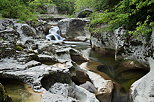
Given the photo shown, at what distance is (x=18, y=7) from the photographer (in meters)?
11.3

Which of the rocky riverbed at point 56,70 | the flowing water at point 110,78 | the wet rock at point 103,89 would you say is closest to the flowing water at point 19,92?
the flowing water at point 110,78

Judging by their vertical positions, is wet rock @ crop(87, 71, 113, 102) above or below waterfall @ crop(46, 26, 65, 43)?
below

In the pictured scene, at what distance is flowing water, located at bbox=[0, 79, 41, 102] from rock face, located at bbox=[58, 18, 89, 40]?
17.9m

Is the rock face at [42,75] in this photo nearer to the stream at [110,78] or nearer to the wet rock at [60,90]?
the wet rock at [60,90]

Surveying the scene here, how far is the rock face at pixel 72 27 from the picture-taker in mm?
22016

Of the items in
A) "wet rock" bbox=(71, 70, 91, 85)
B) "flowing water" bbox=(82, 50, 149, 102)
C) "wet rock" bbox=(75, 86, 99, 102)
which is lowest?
"flowing water" bbox=(82, 50, 149, 102)

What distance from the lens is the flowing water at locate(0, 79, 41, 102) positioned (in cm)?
333

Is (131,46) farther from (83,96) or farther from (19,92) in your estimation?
(19,92)

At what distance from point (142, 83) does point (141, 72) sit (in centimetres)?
270

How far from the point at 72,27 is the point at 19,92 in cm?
1945

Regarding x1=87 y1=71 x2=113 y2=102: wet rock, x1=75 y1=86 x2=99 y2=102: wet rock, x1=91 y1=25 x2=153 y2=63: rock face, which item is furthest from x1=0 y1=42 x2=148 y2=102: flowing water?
x1=75 y1=86 x2=99 y2=102: wet rock

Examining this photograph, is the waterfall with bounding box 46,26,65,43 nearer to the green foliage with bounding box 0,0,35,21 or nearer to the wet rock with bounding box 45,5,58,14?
the green foliage with bounding box 0,0,35,21

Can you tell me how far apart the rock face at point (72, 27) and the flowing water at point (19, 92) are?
703 inches

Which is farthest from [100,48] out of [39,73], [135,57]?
[39,73]
